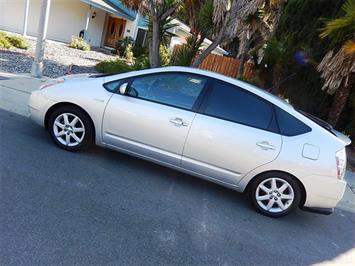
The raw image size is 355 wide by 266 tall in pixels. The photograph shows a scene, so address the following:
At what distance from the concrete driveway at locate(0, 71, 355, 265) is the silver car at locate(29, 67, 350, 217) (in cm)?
31

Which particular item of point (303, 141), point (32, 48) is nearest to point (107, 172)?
point (303, 141)

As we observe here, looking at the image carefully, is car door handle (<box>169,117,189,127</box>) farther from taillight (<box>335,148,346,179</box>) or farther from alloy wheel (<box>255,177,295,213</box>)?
taillight (<box>335,148,346,179</box>)

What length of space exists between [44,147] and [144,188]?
159cm

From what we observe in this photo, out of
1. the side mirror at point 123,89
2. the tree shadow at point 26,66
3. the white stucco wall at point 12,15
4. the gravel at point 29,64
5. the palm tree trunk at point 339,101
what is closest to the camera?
the side mirror at point 123,89

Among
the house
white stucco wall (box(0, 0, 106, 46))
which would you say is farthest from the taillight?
white stucco wall (box(0, 0, 106, 46))

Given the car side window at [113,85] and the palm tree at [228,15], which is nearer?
the car side window at [113,85]

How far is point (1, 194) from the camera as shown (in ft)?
12.3

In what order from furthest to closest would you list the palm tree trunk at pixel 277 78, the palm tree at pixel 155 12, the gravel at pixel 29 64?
1. the palm tree trunk at pixel 277 78
2. the gravel at pixel 29 64
3. the palm tree at pixel 155 12

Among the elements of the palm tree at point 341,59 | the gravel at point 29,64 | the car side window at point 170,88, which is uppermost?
the palm tree at point 341,59

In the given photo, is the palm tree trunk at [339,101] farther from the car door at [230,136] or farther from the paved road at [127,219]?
the car door at [230,136]

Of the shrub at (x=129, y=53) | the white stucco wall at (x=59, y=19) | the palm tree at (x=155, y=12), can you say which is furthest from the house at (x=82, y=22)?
the palm tree at (x=155, y=12)

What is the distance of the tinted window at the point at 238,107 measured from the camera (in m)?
4.70

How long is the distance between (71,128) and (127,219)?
1868mm

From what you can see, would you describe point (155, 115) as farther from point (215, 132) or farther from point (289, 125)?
point (289, 125)
